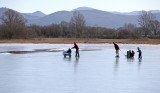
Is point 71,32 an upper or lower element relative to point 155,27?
lower

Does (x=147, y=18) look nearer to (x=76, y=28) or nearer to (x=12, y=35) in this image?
(x=76, y=28)

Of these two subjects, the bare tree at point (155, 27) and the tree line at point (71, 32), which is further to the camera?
the bare tree at point (155, 27)

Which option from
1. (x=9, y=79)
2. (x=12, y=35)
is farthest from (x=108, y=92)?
(x=12, y=35)

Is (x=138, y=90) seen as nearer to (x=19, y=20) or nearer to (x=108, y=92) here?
(x=108, y=92)

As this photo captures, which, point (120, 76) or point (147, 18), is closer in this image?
point (120, 76)

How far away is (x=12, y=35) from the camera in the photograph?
71.1m

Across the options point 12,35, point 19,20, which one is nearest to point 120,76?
point 12,35

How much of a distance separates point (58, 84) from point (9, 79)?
2232mm

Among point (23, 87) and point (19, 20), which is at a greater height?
point (19, 20)

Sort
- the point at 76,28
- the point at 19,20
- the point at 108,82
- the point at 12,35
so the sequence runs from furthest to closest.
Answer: the point at 76,28, the point at 19,20, the point at 12,35, the point at 108,82

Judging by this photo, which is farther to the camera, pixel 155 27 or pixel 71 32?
pixel 155 27

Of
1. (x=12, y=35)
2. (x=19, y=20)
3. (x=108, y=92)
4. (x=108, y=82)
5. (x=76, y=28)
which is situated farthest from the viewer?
(x=76, y=28)

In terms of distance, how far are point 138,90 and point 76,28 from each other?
93.9 m

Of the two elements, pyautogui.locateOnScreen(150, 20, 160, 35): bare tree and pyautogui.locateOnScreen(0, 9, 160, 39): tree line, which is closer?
pyautogui.locateOnScreen(0, 9, 160, 39): tree line
